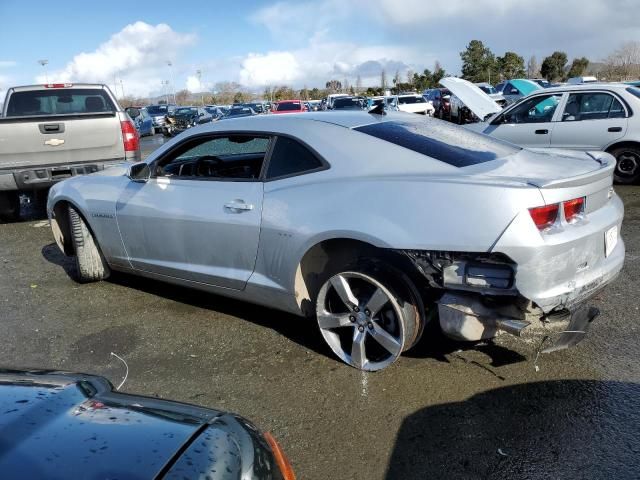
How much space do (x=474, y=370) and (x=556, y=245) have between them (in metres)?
0.99

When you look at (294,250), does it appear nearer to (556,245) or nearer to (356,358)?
(356,358)

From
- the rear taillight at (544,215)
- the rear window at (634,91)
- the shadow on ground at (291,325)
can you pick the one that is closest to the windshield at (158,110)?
the rear window at (634,91)

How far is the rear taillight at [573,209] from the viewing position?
294 cm

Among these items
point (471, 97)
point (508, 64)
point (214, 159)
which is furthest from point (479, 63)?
point (214, 159)

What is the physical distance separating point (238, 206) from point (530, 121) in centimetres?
719

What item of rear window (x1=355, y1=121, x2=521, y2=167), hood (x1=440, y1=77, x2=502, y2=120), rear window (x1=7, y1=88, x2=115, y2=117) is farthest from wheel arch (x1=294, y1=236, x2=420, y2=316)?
hood (x1=440, y1=77, x2=502, y2=120)

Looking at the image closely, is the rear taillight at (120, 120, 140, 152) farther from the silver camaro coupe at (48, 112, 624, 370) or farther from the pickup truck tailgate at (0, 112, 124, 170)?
the silver camaro coupe at (48, 112, 624, 370)

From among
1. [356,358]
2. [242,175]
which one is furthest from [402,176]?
[242,175]

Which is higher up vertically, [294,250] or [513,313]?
[294,250]

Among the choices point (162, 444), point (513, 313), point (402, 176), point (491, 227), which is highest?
point (402, 176)

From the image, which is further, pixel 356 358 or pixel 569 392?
pixel 356 358

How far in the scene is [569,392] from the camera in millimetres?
3084

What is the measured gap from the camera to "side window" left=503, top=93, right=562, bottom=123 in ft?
30.3

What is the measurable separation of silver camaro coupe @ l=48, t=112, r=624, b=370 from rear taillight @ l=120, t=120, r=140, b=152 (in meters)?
3.56
